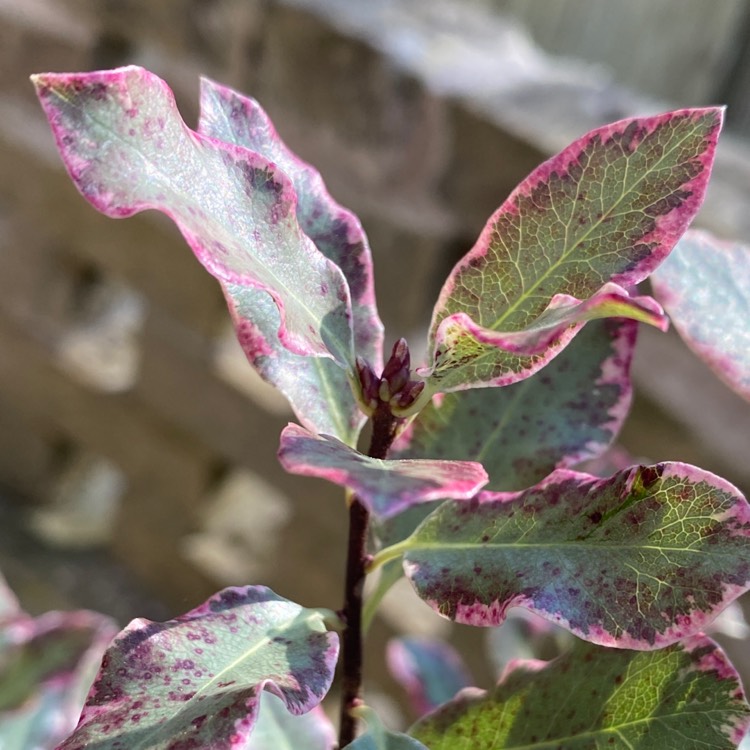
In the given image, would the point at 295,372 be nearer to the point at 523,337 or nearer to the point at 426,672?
the point at 523,337

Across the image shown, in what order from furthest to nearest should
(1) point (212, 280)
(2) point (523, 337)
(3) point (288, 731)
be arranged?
1. (1) point (212, 280)
2. (3) point (288, 731)
3. (2) point (523, 337)

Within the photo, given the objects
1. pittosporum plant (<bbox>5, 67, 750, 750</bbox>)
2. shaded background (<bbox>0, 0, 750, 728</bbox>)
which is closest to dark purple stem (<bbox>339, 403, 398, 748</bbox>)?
pittosporum plant (<bbox>5, 67, 750, 750</bbox>)

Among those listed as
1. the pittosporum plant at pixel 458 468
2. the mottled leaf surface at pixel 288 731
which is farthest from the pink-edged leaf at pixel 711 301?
the mottled leaf surface at pixel 288 731

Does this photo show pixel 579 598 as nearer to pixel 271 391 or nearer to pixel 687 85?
pixel 271 391

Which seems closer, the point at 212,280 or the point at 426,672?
the point at 426,672

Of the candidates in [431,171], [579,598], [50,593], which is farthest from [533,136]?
[50,593]

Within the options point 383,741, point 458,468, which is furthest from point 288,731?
point 458,468
